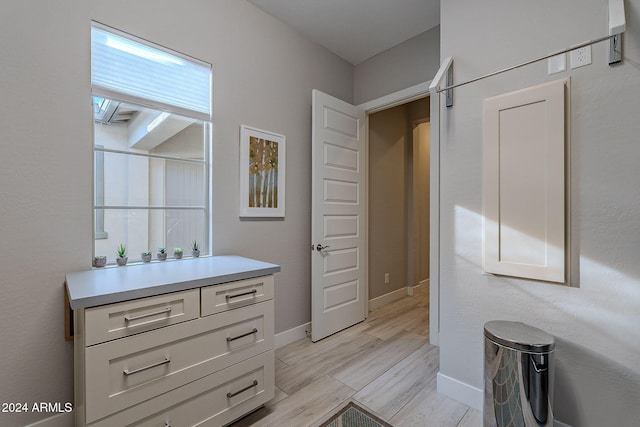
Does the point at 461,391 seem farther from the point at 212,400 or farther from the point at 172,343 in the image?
the point at 172,343

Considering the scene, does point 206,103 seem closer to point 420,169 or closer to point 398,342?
point 398,342

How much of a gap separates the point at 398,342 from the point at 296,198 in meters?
1.69

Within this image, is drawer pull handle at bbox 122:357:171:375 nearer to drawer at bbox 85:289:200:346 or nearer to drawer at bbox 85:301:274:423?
drawer at bbox 85:301:274:423

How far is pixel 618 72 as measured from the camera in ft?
4.31

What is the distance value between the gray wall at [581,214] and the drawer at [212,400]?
129cm

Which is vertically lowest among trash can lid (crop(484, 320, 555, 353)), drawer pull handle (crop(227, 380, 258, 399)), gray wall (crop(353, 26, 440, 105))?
drawer pull handle (crop(227, 380, 258, 399))

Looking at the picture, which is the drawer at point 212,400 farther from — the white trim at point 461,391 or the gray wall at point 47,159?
the white trim at point 461,391

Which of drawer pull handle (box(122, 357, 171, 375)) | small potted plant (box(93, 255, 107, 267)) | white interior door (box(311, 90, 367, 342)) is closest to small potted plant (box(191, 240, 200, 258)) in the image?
small potted plant (box(93, 255, 107, 267))

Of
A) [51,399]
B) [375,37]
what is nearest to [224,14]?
[375,37]

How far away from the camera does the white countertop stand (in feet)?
3.78

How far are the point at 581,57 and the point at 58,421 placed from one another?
3348 mm

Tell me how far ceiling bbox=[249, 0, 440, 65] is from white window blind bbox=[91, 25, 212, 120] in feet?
2.92

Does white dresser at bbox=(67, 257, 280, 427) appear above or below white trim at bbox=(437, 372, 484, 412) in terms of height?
above

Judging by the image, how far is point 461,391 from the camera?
1799mm
